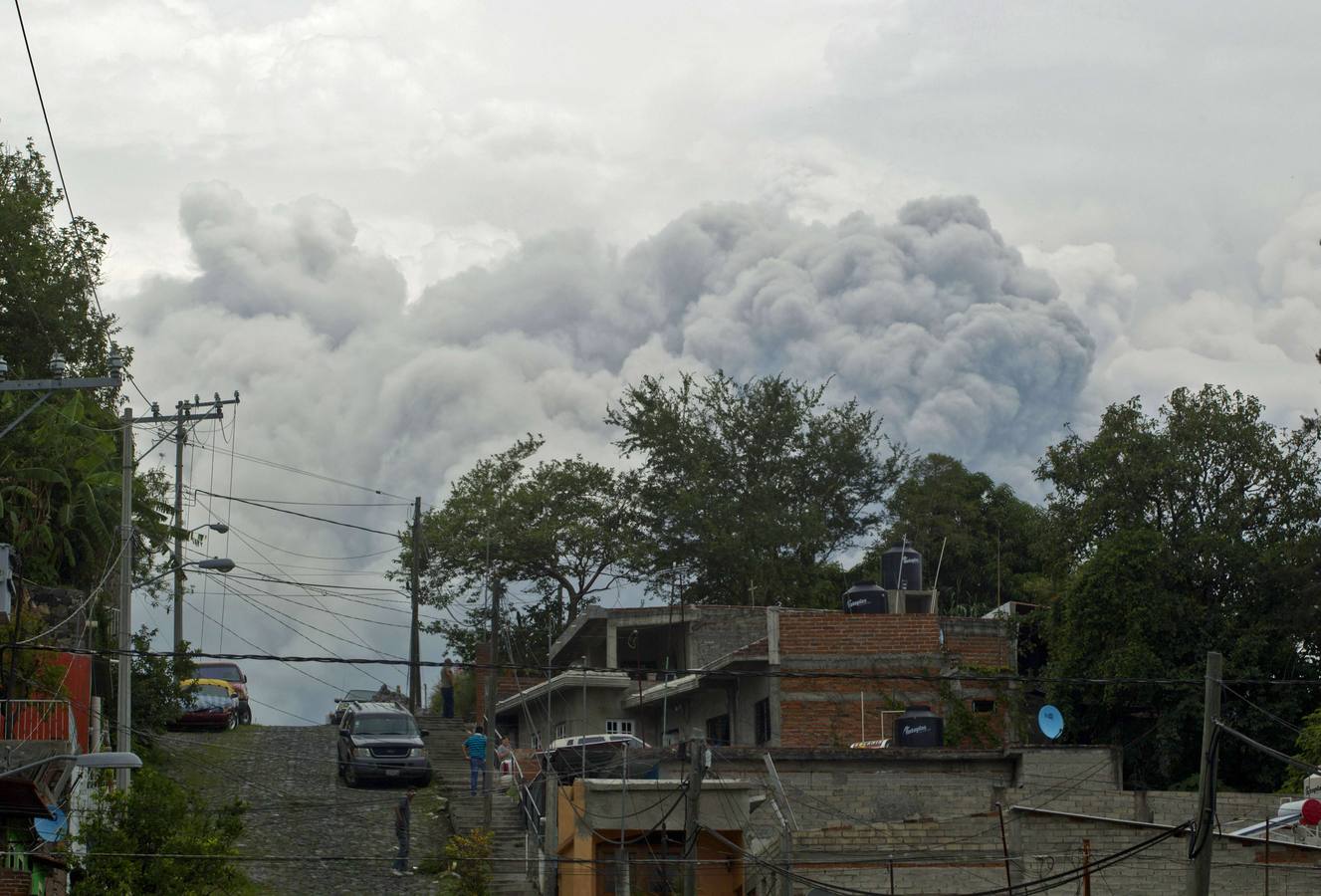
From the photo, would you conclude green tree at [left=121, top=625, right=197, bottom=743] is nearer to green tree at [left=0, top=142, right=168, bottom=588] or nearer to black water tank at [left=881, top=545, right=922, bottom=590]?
green tree at [left=0, top=142, right=168, bottom=588]

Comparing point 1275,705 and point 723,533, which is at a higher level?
point 723,533

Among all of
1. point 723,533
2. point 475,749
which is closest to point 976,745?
point 475,749

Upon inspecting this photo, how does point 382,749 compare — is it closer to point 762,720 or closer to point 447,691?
point 762,720

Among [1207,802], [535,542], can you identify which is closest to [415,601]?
[535,542]

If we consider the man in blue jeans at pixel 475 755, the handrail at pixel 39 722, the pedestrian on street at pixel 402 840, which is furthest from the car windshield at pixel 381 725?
the handrail at pixel 39 722

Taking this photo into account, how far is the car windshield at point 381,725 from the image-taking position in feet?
149

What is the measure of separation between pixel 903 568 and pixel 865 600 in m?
5.43

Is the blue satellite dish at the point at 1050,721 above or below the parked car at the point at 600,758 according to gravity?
above

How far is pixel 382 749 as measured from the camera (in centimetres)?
4478

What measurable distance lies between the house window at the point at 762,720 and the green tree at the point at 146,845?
21567 millimetres

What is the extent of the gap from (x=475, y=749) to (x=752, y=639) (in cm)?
1294

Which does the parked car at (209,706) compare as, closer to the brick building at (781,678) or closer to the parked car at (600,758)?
the brick building at (781,678)

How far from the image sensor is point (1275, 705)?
159 ft

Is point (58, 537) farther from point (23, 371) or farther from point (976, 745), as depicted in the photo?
point (976, 745)
